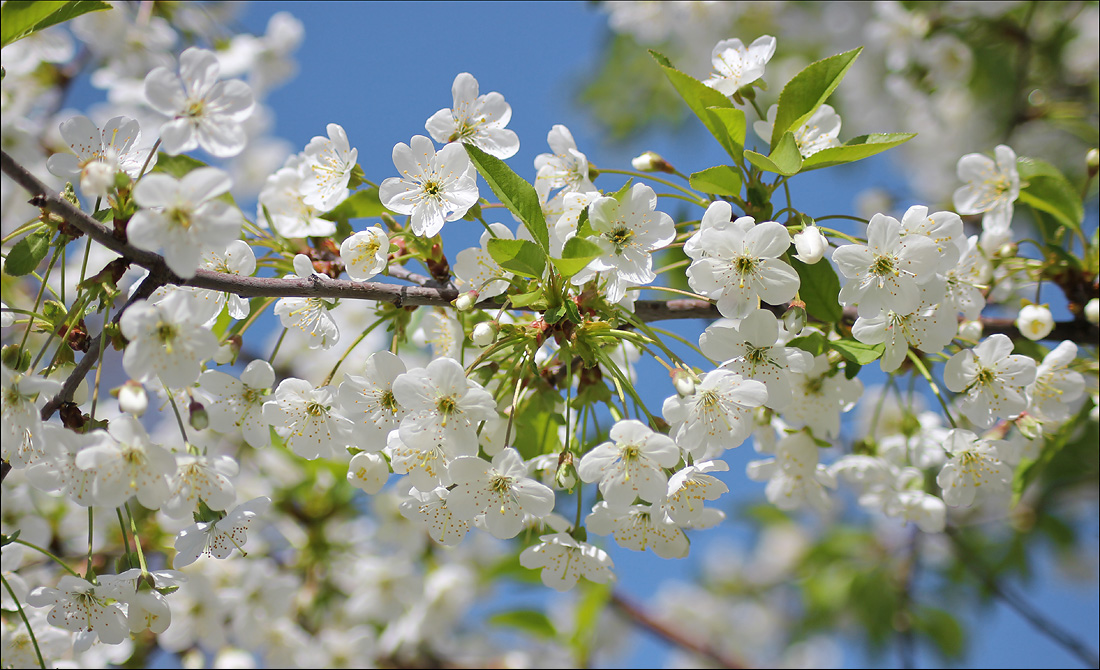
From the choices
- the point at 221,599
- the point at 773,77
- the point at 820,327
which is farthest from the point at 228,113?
the point at 773,77

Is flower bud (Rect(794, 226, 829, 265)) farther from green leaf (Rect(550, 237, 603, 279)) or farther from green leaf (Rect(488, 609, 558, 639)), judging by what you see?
green leaf (Rect(488, 609, 558, 639))

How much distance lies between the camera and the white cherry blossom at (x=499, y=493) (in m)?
1.45

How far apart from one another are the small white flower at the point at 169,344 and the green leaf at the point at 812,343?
1189 mm

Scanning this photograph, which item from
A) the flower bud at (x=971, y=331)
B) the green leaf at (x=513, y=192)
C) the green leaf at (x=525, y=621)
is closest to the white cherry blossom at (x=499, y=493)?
the green leaf at (x=513, y=192)

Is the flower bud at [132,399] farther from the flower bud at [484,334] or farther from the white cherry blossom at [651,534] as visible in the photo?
the white cherry blossom at [651,534]

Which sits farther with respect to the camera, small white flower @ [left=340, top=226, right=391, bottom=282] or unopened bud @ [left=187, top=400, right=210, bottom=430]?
small white flower @ [left=340, top=226, right=391, bottom=282]

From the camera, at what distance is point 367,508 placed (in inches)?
140

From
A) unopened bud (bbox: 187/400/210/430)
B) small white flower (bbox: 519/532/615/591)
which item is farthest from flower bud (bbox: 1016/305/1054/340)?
unopened bud (bbox: 187/400/210/430)

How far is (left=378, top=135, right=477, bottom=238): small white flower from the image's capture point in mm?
1608

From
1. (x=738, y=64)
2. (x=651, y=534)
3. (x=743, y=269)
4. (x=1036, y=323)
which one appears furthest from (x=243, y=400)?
(x=1036, y=323)

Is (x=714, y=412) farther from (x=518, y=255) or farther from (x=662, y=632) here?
(x=662, y=632)

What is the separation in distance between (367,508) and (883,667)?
3147 mm

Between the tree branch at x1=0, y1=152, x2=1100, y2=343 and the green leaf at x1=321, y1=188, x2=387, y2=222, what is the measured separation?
199 mm

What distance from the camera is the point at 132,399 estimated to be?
1312 mm
